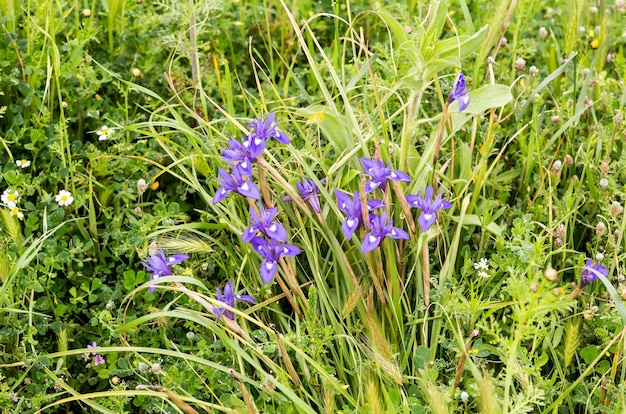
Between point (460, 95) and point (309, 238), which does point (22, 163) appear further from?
point (460, 95)

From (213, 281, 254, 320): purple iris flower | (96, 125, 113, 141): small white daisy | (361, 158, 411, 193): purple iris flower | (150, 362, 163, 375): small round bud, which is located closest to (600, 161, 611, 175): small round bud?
(361, 158, 411, 193): purple iris flower

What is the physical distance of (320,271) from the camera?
7.13 feet

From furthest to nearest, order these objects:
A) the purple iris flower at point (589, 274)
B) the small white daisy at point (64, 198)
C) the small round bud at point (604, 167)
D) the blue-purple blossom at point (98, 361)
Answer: the small white daisy at point (64, 198), the small round bud at point (604, 167), the blue-purple blossom at point (98, 361), the purple iris flower at point (589, 274)

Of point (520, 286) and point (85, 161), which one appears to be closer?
point (520, 286)

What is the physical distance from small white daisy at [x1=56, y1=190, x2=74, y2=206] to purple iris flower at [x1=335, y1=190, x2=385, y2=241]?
91cm

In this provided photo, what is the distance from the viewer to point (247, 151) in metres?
1.94

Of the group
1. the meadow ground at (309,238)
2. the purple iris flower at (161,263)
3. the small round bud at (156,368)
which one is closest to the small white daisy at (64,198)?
the meadow ground at (309,238)

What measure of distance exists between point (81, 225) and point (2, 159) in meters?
0.38

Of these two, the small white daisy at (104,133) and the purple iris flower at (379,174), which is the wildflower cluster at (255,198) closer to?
the purple iris flower at (379,174)

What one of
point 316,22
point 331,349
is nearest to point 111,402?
point 331,349

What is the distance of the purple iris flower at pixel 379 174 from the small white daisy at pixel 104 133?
0.96 meters

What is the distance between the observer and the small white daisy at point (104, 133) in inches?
99.7

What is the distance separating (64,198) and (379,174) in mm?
1032

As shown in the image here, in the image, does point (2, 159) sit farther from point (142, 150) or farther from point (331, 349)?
point (331, 349)
